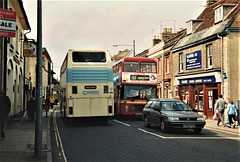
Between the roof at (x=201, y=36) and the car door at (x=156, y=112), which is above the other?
the roof at (x=201, y=36)

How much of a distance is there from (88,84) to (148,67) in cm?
693

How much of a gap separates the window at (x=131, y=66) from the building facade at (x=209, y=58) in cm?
487

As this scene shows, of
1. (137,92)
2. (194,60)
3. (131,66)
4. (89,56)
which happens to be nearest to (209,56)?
(194,60)

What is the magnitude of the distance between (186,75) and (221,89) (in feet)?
Result: 19.1

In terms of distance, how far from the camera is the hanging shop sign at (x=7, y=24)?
22.4ft

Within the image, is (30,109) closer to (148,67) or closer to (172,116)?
(148,67)

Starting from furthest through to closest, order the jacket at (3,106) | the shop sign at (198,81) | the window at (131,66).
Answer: the shop sign at (198,81)
the window at (131,66)
the jacket at (3,106)

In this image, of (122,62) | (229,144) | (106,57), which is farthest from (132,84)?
(229,144)

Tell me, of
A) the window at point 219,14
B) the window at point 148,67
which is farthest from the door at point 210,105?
the window at point 219,14

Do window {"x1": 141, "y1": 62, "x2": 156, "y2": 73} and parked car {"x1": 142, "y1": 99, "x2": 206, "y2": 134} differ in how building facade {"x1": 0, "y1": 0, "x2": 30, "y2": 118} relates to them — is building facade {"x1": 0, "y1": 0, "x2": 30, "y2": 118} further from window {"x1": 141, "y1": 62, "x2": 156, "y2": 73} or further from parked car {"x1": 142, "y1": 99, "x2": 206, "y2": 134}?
window {"x1": 141, "y1": 62, "x2": 156, "y2": 73}

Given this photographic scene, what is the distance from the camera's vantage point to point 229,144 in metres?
11.1

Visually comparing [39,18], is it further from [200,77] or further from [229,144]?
[200,77]

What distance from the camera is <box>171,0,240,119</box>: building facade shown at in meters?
22.6

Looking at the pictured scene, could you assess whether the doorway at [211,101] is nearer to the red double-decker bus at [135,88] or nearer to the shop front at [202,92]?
the shop front at [202,92]
